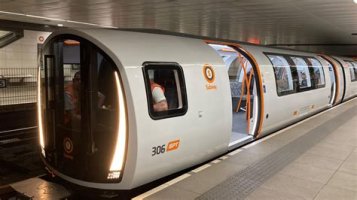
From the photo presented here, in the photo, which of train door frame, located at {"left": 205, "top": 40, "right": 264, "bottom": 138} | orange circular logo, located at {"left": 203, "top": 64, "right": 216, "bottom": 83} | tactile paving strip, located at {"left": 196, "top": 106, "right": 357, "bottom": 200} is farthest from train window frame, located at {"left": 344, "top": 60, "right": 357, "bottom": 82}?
orange circular logo, located at {"left": 203, "top": 64, "right": 216, "bottom": 83}

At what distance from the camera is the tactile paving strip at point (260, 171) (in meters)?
3.83

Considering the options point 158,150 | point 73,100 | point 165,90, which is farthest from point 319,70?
point 73,100

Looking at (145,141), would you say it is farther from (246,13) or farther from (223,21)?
(223,21)

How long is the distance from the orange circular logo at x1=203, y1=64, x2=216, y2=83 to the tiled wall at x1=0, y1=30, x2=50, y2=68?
12.0m

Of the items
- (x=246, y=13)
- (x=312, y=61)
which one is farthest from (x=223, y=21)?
(x=312, y=61)

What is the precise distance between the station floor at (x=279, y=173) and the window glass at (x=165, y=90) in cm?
87

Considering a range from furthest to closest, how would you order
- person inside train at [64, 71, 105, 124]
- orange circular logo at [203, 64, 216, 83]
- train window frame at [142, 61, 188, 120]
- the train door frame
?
the train door frame → orange circular logo at [203, 64, 216, 83] → person inside train at [64, 71, 105, 124] → train window frame at [142, 61, 188, 120]

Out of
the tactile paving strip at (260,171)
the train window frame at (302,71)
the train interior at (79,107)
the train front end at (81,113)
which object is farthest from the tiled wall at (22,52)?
the tactile paving strip at (260,171)

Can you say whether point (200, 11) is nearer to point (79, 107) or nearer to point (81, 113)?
point (79, 107)

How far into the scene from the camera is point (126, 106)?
3711 mm

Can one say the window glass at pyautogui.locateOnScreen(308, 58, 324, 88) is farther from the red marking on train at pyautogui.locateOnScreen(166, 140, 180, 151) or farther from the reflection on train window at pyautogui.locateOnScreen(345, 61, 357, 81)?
the red marking on train at pyautogui.locateOnScreen(166, 140, 180, 151)

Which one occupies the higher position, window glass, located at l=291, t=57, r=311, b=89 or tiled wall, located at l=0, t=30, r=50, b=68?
tiled wall, located at l=0, t=30, r=50, b=68

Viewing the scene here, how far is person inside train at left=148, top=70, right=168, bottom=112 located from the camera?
4.17 metres

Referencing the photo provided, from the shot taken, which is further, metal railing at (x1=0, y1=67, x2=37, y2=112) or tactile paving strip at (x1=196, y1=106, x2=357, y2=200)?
metal railing at (x1=0, y1=67, x2=37, y2=112)
